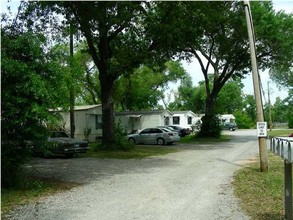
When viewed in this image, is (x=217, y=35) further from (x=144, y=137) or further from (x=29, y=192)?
(x=29, y=192)

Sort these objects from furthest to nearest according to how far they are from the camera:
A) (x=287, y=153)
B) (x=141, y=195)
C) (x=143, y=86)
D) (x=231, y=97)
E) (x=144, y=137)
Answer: (x=231, y=97) < (x=143, y=86) < (x=144, y=137) < (x=141, y=195) < (x=287, y=153)

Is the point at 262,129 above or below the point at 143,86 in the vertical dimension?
below

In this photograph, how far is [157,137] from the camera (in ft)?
97.5

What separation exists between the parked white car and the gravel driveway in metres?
13.7

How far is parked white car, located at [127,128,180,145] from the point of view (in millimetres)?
29234

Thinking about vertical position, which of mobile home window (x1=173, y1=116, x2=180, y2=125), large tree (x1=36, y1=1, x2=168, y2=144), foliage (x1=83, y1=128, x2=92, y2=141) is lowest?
foliage (x1=83, y1=128, x2=92, y2=141)

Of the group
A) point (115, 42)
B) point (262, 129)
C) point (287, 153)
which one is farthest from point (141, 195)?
point (115, 42)

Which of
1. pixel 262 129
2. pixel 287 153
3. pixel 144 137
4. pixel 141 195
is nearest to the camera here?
pixel 287 153

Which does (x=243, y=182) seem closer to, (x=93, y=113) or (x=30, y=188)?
(x=30, y=188)

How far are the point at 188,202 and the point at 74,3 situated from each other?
7.07 meters

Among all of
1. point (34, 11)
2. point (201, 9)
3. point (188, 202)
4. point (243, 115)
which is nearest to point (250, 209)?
point (188, 202)

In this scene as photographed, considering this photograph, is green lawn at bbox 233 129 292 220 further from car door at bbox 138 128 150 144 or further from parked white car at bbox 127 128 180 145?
car door at bbox 138 128 150 144

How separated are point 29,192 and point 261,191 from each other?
5.85m

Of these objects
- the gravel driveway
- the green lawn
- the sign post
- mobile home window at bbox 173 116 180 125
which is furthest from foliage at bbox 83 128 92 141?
the sign post
